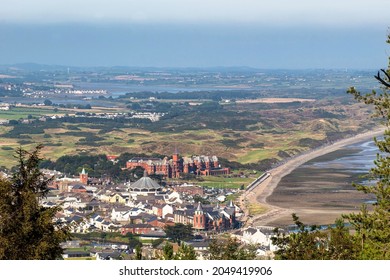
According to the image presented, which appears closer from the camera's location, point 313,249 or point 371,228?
point 371,228

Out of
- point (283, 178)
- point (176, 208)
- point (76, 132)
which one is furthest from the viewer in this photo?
point (76, 132)

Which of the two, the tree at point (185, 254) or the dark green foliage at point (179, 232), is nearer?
the tree at point (185, 254)

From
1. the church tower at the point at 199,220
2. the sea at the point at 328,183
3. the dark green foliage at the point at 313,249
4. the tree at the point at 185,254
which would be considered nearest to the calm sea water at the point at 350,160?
the sea at the point at 328,183

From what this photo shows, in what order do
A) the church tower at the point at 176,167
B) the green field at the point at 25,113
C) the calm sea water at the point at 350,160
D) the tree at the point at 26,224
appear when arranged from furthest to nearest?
the green field at the point at 25,113 < the church tower at the point at 176,167 < the calm sea water at the point at 350,160 < the tree at the point at 26,224

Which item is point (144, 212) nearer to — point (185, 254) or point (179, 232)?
point (179, 232)

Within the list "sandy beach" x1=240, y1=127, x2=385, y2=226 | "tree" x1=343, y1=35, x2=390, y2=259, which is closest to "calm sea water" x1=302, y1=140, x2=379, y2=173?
"sandy beach" x1=240, y1=127, x2=385, y2=226

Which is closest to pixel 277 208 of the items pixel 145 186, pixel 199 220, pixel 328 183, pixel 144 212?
pixel 199 220

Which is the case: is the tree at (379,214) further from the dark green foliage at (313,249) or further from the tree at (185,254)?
the tree at (185,254)
